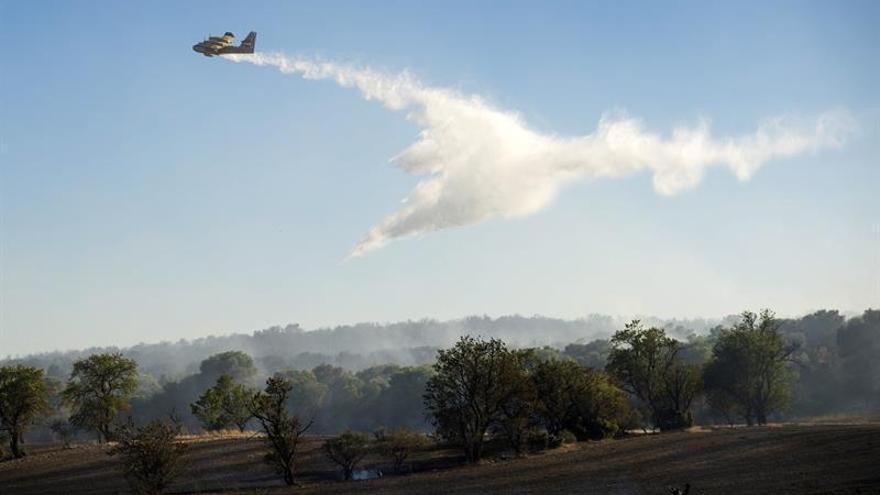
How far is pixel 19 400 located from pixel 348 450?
146 feet

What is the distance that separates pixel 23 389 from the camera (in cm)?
7581

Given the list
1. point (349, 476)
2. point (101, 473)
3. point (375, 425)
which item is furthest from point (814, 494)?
point (375, 425)

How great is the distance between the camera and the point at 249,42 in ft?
239

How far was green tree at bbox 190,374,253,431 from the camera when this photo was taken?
279 feet

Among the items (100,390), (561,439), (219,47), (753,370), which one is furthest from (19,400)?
(753,370)

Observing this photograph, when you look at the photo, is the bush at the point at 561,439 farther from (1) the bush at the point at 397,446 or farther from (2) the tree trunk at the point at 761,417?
(2) the tree trunk at the point at 761,417

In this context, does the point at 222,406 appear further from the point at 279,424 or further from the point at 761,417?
the point at 761,417

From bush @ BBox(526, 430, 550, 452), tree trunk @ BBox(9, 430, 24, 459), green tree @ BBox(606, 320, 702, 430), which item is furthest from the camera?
green tree @ BBox(606, 320, 702, 430)

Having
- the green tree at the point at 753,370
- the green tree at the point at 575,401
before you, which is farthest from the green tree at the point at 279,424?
the green tree at the point at 753,370

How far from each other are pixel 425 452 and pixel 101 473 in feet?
86.0

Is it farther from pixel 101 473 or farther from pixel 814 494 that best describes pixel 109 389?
pixel 814 494

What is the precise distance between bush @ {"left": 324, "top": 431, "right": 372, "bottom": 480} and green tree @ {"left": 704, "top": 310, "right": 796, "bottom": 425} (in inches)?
2099

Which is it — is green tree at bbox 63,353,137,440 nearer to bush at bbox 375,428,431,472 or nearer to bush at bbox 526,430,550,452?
bush at bbox 375,428,431,472

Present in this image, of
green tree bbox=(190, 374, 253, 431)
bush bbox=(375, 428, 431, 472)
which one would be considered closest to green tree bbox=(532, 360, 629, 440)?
bush bbox=(375, 428, 431, 472)
